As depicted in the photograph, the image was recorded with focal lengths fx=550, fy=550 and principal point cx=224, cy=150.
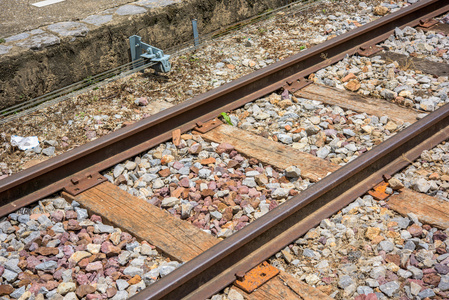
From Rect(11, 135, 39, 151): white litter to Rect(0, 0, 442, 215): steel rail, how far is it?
835 mm

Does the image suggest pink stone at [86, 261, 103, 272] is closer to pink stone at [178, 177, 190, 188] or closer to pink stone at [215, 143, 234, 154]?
pink stone at [178, 177, 190, 188]

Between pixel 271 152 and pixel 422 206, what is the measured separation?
1.39 m

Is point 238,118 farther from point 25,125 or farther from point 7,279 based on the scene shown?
point 7,279

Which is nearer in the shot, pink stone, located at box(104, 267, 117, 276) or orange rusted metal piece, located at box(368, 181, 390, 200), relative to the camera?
pink stone, located at box(104, 267, 117, 276)

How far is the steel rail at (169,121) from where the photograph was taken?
14.4 feet

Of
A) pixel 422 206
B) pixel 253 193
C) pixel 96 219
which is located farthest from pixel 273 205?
pixel 96 219

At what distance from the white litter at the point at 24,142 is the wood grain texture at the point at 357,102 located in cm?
275

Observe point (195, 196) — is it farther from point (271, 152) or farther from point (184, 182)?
point (271, 152)

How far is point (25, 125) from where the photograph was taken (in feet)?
18.5

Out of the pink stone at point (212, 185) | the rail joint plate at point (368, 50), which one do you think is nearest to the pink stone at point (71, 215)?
the pink stone at point (212, 185)

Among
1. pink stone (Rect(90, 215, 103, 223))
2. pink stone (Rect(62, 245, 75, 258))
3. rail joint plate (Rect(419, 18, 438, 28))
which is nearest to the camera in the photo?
pink stone (Rect(62, 245, 75, 258))

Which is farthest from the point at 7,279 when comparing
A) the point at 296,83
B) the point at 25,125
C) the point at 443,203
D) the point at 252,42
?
the point at 252,42

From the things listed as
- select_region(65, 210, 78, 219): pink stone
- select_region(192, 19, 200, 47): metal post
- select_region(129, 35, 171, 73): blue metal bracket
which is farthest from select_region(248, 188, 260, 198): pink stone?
select_region(192, 19, 200, 47): metal post

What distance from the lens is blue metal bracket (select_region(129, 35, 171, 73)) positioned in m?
6.49
